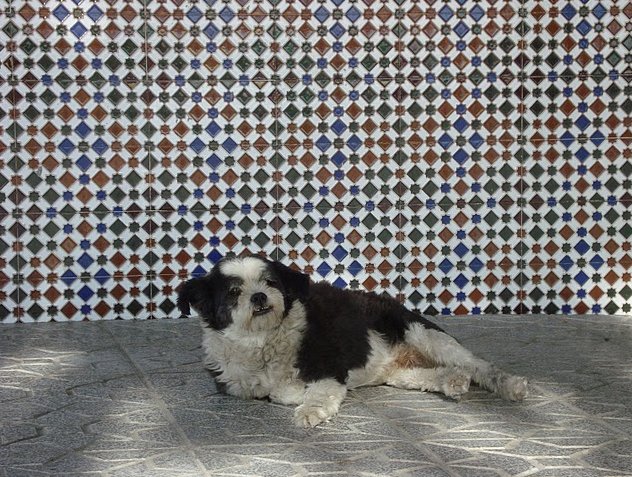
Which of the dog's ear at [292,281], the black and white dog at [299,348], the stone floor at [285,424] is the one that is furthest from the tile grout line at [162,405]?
the dog's ear at [292,281]

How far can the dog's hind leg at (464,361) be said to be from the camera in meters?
4.48

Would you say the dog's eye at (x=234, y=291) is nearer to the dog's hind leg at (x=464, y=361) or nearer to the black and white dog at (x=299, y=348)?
the black and white dog at (x=299, y=348)

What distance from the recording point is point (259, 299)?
427cm

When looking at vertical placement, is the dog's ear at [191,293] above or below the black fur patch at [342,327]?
above

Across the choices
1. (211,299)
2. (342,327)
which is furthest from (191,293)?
(342,327)

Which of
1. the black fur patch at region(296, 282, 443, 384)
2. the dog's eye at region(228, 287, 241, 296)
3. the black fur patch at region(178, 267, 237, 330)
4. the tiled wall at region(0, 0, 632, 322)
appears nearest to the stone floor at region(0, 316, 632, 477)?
the black fur patch at region(296, 282, 443, 384)

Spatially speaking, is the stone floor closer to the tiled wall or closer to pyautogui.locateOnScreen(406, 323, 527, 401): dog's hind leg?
pyautogui.locateOnScreen(406, 323, 527, 401): dog's hind leg

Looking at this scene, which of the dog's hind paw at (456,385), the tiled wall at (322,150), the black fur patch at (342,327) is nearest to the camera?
the black fur patch at (342,327)

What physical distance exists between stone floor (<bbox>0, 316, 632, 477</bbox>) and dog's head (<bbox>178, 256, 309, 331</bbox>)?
44cm

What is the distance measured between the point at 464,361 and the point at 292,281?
1020 mm

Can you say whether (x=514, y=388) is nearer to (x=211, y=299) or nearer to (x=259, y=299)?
(x=259, y=299)

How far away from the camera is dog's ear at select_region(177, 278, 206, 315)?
444cm

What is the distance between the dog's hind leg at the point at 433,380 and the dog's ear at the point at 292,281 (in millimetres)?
741

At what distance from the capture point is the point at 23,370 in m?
5.39
